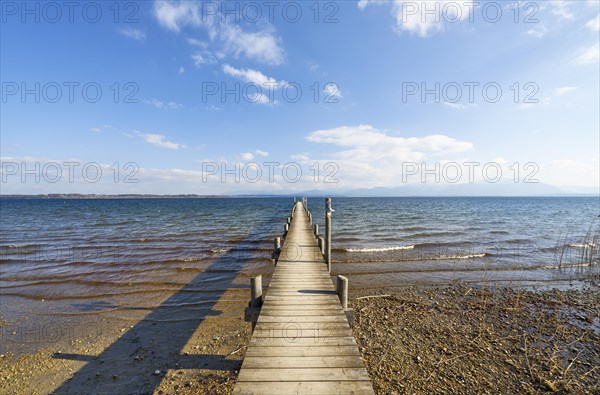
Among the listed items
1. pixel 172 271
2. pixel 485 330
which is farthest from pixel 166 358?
pixel 485 330

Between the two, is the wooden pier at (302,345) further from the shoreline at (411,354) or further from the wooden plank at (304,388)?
the shoreline at (411,354)

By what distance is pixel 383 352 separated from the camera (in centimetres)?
565

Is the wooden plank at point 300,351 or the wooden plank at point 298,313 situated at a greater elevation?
the wooden plank at point 300,351

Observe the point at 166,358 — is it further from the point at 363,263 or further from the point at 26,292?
the point at 363,263

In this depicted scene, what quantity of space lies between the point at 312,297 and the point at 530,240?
2191 centimetres

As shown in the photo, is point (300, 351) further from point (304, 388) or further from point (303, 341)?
point (304, 388)

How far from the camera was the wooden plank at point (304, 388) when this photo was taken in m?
3.01

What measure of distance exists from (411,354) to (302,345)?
3.21 meters

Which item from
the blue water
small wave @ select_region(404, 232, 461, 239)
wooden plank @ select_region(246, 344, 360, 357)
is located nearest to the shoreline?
wooden plank @ select_region(246, 344, 360, 357)

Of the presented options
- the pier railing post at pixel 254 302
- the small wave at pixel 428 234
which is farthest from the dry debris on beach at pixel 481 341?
the small wave at pixel 428 234

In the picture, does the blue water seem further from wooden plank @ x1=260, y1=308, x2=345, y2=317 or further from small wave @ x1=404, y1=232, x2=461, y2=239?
wooden plank @ x1=260, y1=308, x2=345, y2=317

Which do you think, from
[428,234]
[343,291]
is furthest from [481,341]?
[428,234]

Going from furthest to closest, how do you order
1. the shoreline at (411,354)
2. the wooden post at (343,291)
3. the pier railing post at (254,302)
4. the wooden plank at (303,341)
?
the wooden post at (343,291) < the pier railing post at (254,302) < the shoreline at (411,354) < the wooden plank at (303,341)

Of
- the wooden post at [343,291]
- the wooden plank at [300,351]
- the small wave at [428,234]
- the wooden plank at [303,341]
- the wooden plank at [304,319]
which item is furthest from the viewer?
the small wave at [428,234]
